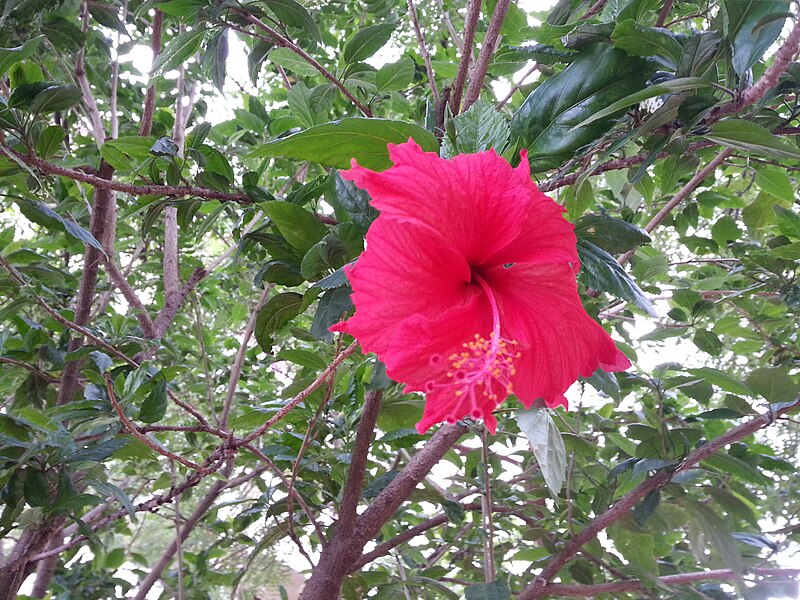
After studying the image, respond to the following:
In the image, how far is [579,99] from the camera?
2.32 feet

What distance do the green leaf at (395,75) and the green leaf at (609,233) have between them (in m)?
0.62

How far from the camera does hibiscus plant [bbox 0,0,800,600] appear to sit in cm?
66

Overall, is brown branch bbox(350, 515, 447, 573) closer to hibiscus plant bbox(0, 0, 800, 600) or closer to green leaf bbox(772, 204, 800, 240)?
hibiscus plant bbox(0, 0, 800, 600)

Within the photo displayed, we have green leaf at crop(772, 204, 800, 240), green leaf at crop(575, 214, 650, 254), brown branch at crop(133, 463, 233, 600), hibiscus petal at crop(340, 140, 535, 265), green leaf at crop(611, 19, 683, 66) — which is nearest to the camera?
hibiscus petal at crop(340, 140, 535, 265)

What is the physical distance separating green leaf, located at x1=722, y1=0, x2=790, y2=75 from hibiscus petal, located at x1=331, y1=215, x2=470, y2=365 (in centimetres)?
36

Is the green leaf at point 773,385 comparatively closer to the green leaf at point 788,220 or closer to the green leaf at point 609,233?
the green leaf at point 788,220

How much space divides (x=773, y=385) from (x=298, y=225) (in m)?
0.94

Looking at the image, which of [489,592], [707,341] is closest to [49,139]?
[489,592]

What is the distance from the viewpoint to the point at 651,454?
1.41 metres

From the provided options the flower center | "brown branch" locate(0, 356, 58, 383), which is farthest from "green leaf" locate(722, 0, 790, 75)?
"brown branch" locate(0, 356, 58, 383)

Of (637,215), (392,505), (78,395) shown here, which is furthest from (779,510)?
(78,395)

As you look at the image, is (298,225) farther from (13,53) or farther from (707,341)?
(707,341)

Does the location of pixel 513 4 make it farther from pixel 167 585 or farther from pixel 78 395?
pixel 167 585

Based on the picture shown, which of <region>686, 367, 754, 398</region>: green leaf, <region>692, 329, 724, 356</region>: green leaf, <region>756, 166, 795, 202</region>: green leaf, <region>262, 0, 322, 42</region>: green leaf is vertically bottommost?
<region>686, 367, 754, 398</region>: green leaf
